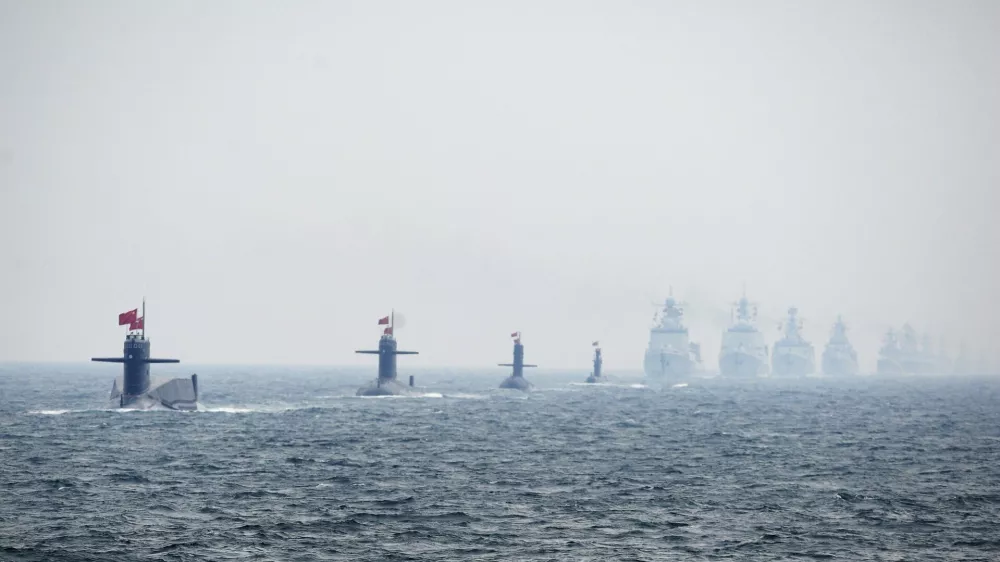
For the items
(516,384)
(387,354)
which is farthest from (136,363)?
(516,384)

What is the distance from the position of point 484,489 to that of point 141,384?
2196 inches

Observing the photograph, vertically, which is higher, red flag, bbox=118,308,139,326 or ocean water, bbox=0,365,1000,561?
red flag, bbox=118,308,139,326

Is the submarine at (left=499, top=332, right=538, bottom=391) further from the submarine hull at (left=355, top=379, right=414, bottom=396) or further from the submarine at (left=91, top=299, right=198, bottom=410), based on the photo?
the submarine at (left=91, top=299, right=198, bottom=410)

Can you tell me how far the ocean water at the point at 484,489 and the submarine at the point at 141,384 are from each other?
3100 mm

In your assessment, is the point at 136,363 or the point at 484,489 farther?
the point at 136,363

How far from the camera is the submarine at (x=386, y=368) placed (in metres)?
133

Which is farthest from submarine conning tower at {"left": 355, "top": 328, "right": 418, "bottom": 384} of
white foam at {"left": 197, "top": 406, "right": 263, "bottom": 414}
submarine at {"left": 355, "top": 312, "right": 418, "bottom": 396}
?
white foam at {"left": 197, "top": 406, "right": 263, "bottom": 414}

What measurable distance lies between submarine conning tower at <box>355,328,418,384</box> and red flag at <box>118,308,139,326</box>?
3955 cm

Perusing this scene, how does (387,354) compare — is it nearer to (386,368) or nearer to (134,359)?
(386,368)

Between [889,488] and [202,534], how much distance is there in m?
31.3

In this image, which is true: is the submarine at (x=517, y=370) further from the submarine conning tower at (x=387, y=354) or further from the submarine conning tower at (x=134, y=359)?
the submarine conning tower at (x=134, y=359)

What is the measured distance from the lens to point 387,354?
439ft

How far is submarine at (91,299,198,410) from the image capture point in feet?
316

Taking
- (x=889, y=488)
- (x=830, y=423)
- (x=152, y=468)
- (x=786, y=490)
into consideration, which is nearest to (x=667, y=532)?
(x=786, y=490)
